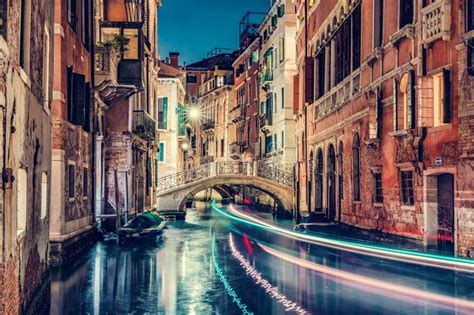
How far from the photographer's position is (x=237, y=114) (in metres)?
54.2

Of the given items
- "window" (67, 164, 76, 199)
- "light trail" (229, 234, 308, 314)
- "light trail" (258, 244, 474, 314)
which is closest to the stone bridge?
"light trail" (229, 234, 308, 314)

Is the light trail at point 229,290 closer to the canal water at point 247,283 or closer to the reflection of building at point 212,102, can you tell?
the canal water at point 247,283

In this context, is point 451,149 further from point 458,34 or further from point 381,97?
point 381,97

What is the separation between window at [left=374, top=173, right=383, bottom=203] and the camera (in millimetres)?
19612

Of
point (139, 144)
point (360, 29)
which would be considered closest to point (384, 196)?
point (360, 29)

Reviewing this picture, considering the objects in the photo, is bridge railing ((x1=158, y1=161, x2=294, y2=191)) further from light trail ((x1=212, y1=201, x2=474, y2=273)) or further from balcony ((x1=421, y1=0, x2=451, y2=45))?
balcony ((x1=421, y1=0, x2=451, y2=45))

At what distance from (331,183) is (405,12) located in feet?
34.9

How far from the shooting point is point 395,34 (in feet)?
57.4

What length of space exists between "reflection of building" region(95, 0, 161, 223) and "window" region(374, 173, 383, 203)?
8.29m

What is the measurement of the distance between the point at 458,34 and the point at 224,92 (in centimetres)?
4643

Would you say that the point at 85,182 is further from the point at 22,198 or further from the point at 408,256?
the point at 22,198

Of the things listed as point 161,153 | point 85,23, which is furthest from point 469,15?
→ point 161,153

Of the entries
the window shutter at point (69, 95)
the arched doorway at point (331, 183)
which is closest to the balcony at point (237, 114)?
the arched doorway at point (331, 183)

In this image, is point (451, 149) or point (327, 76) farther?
point (327, 76)
